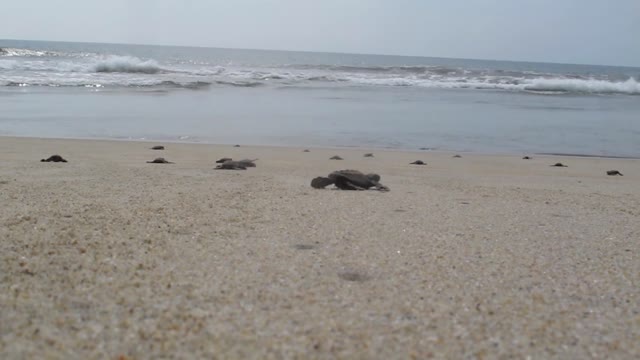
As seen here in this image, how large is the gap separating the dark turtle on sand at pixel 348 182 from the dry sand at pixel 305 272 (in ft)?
0.65

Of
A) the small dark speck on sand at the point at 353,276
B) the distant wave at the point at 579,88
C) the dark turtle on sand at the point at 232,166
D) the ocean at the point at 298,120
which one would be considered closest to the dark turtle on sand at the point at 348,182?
the dark turtle on sand at the point at 232,166

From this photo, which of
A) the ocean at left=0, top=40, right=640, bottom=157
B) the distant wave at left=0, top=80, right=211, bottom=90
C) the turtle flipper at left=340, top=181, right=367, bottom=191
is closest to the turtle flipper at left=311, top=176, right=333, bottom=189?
the turtle flipper at left=340, top=181, right=367, bottom=191

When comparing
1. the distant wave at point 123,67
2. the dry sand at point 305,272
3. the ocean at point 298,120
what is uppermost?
the distant wave at point 123,67

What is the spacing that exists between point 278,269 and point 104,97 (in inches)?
665

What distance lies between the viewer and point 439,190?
19.5 ft

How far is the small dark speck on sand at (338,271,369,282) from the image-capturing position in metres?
2.90

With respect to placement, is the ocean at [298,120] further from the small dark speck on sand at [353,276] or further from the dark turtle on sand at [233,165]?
the small dark speck on sand at [353,276]

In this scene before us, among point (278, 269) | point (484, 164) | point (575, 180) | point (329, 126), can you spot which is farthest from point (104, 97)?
point (278, 269)

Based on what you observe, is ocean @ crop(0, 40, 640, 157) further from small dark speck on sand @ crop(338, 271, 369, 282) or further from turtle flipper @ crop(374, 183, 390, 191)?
small dark speck on sand @ crop(338, 271, 369, 282)

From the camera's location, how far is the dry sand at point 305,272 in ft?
7.28

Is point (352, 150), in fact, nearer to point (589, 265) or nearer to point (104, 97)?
point (589, 265)

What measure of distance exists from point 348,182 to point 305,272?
2746 millimetres

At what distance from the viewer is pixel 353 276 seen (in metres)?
2.94

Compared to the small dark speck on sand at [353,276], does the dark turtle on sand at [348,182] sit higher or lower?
lower
